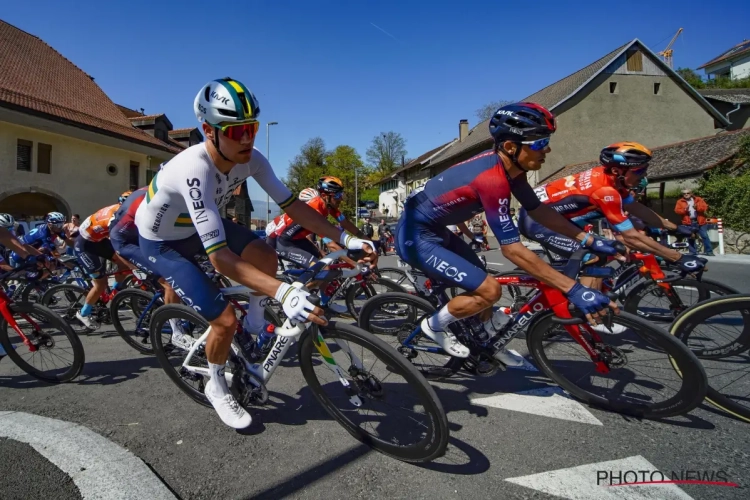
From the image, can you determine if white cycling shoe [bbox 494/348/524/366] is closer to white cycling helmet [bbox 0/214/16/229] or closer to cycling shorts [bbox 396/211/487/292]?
cycling shorts [bbox 396/211/487/292]

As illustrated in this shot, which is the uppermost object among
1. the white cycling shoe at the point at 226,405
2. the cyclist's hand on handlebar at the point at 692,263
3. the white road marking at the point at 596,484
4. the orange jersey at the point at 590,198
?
the orange jersey at the point at 590,198

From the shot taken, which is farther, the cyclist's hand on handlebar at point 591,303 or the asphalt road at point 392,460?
the cyclist's hand on handlebar at point 591,303

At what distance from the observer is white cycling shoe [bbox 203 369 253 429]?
9.02 feet

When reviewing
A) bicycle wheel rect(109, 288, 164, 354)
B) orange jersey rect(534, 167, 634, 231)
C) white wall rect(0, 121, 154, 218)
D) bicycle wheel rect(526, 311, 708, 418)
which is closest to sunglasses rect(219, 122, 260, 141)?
bicycle wheel rect(526, 311, 708, 418)

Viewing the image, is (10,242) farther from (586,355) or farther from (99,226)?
(586,355)

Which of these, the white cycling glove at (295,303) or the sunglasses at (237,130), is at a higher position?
the sunglasses at (237,130)

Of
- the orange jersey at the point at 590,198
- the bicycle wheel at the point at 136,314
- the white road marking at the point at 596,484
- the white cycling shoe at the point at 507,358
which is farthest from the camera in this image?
the bicycle wheel at the point at 136,314

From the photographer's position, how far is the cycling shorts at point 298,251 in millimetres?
5867

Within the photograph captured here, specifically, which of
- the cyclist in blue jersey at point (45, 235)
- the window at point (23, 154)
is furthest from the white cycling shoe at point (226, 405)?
the window at point (23, 154)

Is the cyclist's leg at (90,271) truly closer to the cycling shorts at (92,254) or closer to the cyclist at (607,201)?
the cycling shorts at (92,254)

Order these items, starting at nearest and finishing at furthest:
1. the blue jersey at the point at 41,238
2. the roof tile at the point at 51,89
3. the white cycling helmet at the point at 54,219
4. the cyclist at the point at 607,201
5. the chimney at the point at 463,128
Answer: the cyclist at the point at 607,201 → the blue jersey at the point at 41,238 → the white cycling helmet at the point at 54,219 → the roof tile at the point at 51,89 → the chimney at the point at 463,128

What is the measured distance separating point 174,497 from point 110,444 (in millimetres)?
829

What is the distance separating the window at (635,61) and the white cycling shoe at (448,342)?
35014 mm

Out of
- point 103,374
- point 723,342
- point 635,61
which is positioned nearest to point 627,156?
point 723,342
